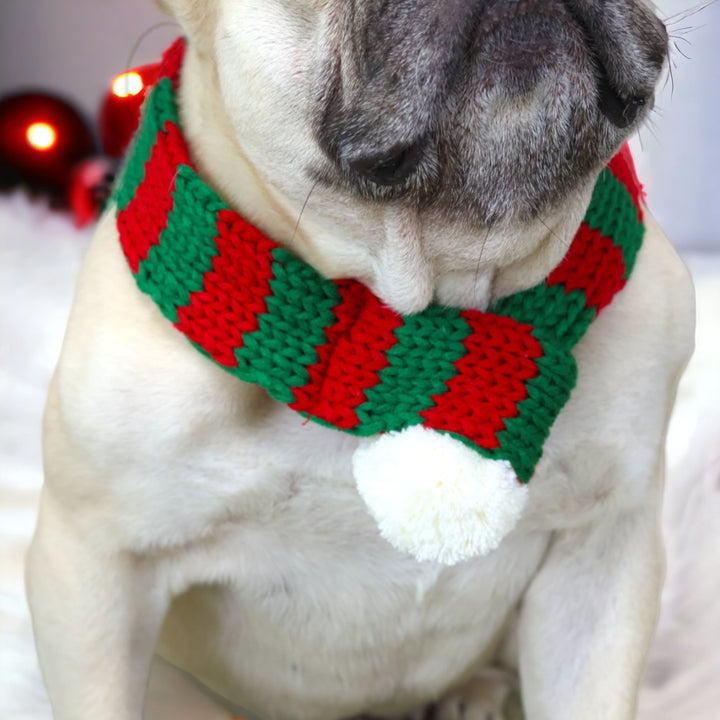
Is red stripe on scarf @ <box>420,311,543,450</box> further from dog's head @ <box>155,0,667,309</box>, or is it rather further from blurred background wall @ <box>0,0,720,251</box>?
blurred background wall @ <box>0,0,720,251</box>

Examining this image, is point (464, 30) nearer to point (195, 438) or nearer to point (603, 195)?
point (603, 195)

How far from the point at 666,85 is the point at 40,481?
1.06 meters

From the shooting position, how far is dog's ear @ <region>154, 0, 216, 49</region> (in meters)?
0.84

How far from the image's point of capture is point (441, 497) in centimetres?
81

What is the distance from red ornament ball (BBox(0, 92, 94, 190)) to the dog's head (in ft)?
5.80

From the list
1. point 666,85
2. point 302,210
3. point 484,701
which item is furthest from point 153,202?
point 666,85

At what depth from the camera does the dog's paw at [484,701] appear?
1191 millimetres

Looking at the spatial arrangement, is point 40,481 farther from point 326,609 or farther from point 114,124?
point 114,124

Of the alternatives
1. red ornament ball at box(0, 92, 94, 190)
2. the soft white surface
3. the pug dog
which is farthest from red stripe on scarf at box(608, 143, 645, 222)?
red ornament ball at box(0, 92, 94, 190)

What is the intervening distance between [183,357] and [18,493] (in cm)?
72

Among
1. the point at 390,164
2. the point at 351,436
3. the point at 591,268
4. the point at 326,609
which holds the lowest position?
the point at 326,609

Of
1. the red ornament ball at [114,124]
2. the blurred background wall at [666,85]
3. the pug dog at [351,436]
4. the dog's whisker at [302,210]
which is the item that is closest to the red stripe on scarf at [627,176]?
the pug dog at [351,436]

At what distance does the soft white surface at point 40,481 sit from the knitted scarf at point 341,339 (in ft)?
1.31

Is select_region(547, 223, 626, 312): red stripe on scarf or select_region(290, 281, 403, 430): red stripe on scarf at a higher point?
select_region(547, 223, 626, 312): red stripe on scarf
